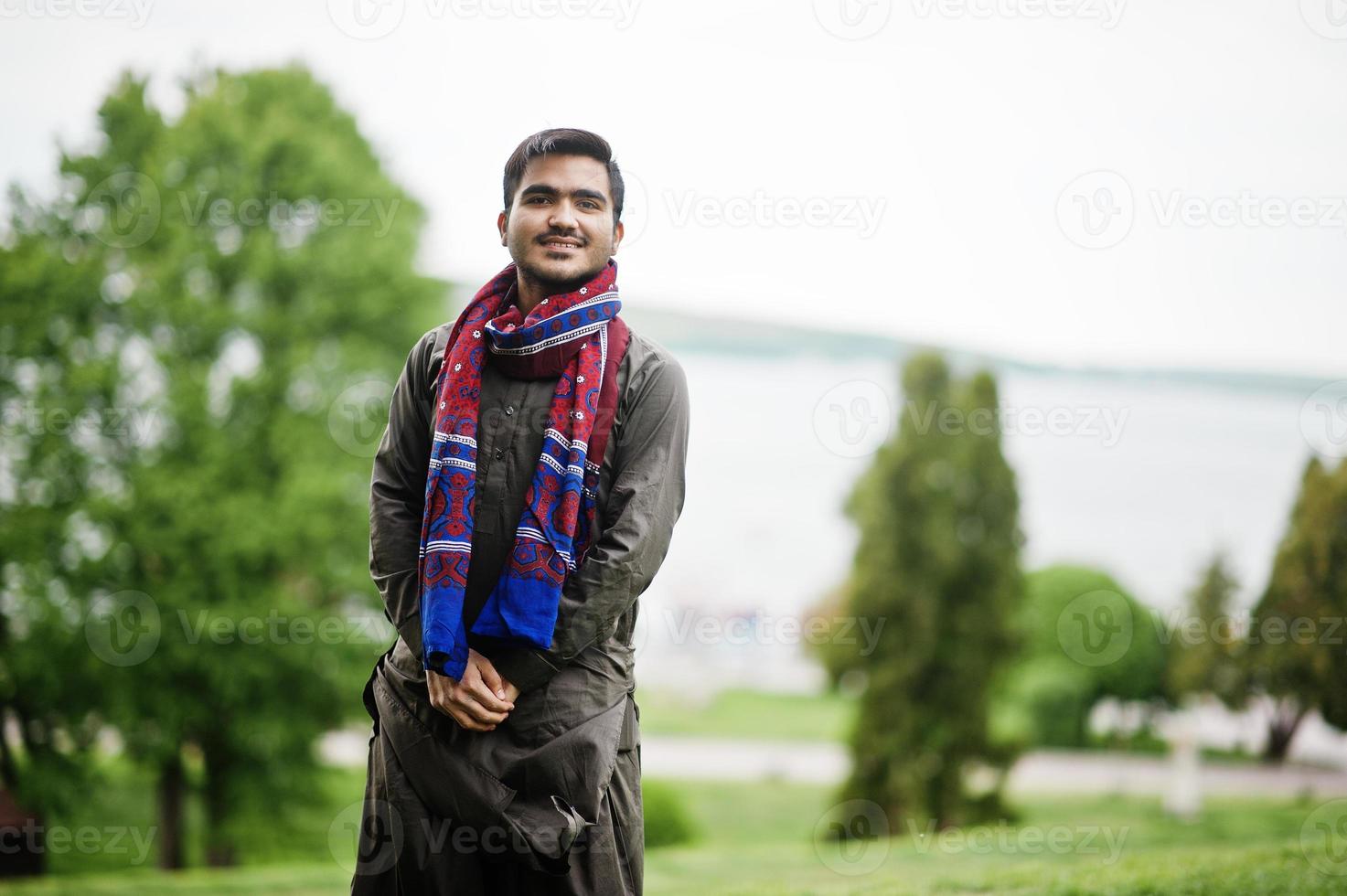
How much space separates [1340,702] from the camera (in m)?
9.16

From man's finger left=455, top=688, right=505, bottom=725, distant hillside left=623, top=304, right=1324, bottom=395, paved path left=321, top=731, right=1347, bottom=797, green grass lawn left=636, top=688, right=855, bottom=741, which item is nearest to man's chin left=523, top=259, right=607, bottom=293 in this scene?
man's finger left=455, top=688, right=505, bottom=725

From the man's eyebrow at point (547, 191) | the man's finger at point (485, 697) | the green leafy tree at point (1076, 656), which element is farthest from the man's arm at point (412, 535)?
the green leafy tree at point (1076, 656)

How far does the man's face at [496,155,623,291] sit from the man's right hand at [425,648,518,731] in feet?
3.31

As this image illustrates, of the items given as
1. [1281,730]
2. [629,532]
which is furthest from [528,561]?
[1281,730]

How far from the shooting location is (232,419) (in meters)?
12.3

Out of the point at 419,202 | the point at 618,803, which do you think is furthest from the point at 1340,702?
the point at 419,202

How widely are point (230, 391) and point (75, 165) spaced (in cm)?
311

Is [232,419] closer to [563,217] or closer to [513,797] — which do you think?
[563,217]

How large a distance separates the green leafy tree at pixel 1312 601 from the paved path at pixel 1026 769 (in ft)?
10.7

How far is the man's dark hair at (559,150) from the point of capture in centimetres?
291

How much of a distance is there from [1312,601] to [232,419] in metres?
11.0

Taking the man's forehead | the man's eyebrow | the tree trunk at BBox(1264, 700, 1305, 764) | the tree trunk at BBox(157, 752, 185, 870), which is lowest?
the tree trunk at BBox(157, 752, 185, 870)

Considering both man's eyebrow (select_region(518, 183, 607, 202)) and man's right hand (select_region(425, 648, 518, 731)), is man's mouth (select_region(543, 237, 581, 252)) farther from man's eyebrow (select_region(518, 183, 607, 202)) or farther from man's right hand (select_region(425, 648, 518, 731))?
man's right hand (select_region(425, 648, 518, 731))

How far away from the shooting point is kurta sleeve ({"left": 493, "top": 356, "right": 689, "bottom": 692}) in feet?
8.82
